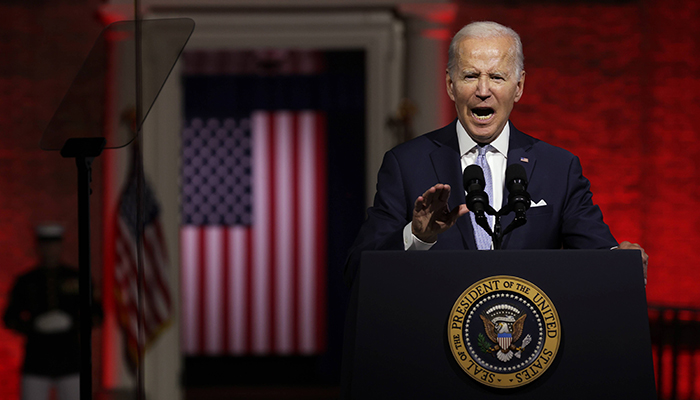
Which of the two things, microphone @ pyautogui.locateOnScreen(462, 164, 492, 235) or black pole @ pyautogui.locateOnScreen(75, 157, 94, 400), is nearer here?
microphone @ pyautogui.locateOnScreen(462, 164, 492, 235)

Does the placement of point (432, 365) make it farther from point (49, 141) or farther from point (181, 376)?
point (181, 376)

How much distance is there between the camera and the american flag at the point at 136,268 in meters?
4.05

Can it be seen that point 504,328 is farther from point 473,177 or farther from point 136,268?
point 136,268

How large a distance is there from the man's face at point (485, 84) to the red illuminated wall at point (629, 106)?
Answer: 2.72 metres

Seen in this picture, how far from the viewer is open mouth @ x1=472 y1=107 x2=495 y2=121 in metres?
1.47

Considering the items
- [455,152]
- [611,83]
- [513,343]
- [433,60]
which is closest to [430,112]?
[433,60]

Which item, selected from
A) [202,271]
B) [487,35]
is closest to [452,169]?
[487,35]

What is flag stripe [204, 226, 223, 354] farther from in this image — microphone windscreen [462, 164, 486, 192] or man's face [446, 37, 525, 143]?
microphone windscreen [462, 164, 486, 192]

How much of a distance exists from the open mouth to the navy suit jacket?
0.09 metres

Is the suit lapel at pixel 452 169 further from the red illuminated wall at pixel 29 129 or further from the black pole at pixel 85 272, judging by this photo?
the red illuminated wall at pixel 29 129

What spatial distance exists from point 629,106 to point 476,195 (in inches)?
137

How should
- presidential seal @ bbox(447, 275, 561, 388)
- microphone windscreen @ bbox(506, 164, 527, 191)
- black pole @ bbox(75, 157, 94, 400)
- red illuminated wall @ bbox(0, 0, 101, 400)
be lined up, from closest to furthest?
presidential seal @ bbox(447, 275, 561, 388) < microphone windscreen @ bbox(506, 164, 527, 191) < black pole @ bbox(75, 157, 94, 400) < red illuminated wall @ bbox(0, 0, 101, 400)

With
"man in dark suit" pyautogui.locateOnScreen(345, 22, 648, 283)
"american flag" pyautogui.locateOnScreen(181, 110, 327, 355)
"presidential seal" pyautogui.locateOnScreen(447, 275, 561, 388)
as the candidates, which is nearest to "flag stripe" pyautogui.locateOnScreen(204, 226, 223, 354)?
"american flag" pyautogui.locateOnScreen(181, 110, 327, 355)

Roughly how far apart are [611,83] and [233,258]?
3.68m
